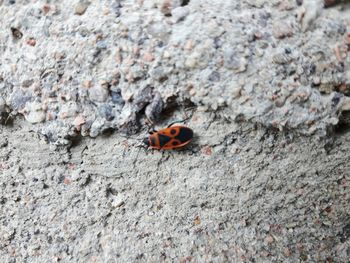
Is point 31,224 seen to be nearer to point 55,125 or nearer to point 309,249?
point 55,125

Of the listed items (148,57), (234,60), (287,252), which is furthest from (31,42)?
(287,252)

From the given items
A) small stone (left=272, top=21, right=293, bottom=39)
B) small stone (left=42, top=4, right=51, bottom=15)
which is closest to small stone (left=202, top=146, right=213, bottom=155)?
small stone (left=272, top=21, right=293, bottom=39)

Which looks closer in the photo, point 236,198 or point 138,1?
point 138,1

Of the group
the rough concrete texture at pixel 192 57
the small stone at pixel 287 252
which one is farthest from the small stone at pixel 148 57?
the small stone at pixel 287 252

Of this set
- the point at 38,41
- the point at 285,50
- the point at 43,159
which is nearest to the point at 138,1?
the point at 38,41

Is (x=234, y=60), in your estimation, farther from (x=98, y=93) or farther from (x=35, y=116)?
(x=35, y=116)

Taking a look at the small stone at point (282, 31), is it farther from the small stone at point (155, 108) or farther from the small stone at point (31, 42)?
the small stone at point (31, 42)

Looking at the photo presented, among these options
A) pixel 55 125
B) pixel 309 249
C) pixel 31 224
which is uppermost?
pixel 55 125
